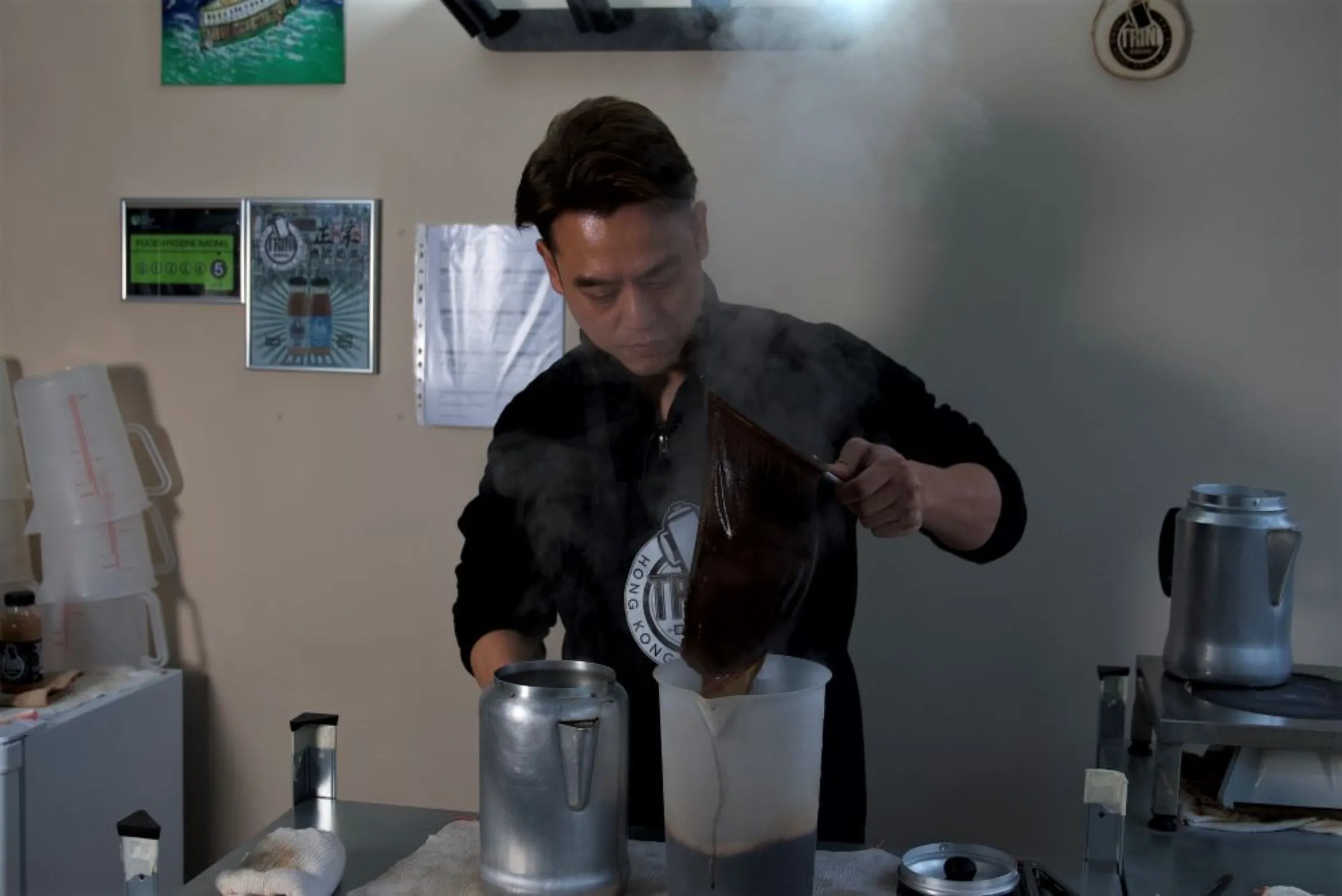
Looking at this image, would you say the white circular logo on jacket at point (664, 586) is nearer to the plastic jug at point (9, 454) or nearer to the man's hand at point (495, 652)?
the man's hand at point (495, 652)

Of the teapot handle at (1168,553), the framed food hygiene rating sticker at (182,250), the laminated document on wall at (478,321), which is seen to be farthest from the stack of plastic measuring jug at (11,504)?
the teapot handle at (1168,553)

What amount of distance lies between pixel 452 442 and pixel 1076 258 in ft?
4.68

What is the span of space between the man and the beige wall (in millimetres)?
541

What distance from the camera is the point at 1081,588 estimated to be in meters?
2.58

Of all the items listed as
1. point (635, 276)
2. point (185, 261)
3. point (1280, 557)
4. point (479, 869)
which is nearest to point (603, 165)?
point (635, 276)

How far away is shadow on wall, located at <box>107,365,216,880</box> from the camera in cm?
298

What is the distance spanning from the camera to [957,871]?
136 centimetres

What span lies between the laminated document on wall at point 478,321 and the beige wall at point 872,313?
5 centimetres

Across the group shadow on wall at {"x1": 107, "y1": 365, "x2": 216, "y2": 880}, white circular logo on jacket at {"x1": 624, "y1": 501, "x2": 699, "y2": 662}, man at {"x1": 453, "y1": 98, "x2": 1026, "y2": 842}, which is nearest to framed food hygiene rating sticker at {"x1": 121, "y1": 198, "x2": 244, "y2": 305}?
shadow on wall at {"x1": 107, "y1": 365, "x2": 216, "y2": 880}

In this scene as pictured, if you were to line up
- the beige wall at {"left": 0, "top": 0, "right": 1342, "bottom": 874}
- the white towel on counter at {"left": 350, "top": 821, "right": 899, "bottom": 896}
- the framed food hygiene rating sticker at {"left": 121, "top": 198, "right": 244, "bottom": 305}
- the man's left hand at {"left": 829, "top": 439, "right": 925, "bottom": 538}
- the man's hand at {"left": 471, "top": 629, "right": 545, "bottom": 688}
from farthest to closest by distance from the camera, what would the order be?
the framed food hygiene rating sticker at {"left": 121, "top": 198, "right": 244, "bottom": 305} < the beige wall at {"left": 0, "top": 0, "right": 1342, "bottom": 874} < the man's hand at {"left": 471, "top": 629, "right": 545, "bottom": 688} < the man's left hand at {"left": 829, "top": 439, "right": 925, "bottom": 538} < the white towel on counter at {"left": 350, "top": 821, "right": 899, "bottom": 896}

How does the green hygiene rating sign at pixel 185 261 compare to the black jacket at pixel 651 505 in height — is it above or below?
above

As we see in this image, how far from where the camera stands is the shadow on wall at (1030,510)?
254 centimetres

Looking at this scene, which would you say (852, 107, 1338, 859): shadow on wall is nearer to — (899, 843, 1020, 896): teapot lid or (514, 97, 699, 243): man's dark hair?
(514, 97, 699, 243): man's dark hair

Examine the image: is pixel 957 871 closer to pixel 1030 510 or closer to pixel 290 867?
pixel 290 867
